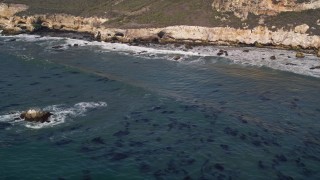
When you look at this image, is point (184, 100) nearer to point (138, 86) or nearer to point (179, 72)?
point (138, 86)

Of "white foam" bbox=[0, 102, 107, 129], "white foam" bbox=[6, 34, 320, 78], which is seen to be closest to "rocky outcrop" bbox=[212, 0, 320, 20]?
"white foam" bbox=[6, 34, 320, 78]

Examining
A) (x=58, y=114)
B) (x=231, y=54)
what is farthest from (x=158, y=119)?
(x=231, y=54)

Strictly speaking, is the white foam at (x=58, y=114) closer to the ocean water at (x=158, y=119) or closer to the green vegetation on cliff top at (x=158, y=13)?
the ocean water at (x=158, y=119)

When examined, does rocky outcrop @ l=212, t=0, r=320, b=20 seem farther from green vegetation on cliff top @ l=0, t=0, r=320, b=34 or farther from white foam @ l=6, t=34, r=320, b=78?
white foam @ l=6, t=34, r=320, b=78

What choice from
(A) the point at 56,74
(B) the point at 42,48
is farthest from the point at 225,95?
(B) the point at 42,48

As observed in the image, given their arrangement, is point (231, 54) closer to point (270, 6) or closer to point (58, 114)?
point (270, 6)

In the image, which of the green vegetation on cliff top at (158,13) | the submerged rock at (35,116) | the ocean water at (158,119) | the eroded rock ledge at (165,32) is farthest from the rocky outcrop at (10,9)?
the submerged rock at (35,116)
